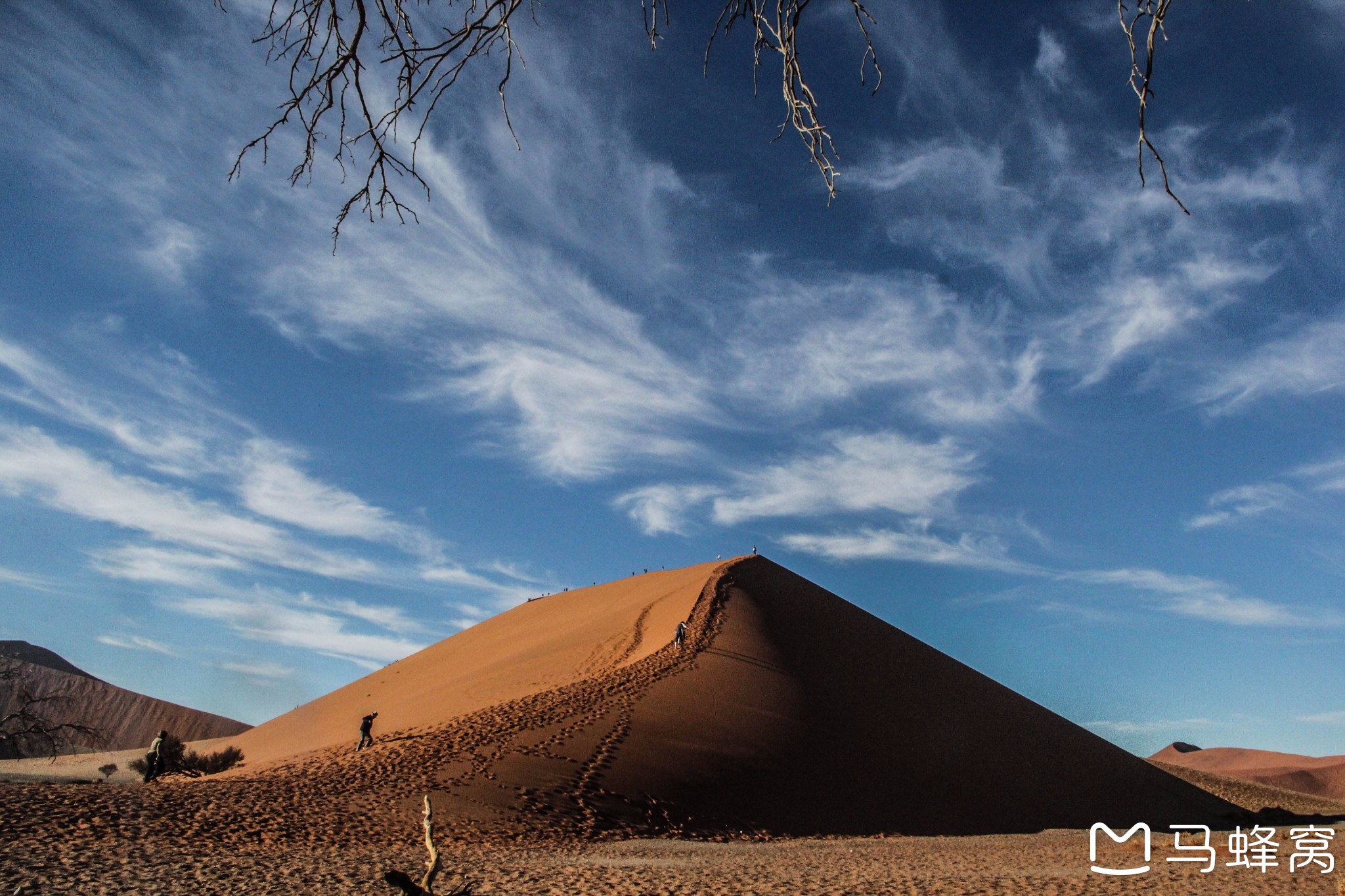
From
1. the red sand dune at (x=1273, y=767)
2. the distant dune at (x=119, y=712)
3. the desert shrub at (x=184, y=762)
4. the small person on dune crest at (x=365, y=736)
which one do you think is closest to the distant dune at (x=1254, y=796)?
the red sand dune at (x=1273, y=767)

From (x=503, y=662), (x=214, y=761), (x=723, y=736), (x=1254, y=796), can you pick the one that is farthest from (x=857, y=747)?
(x=1254, y=796)

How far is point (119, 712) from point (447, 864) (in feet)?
216

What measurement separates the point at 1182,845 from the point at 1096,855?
11.0 ft

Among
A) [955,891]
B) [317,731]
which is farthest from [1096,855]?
[317,731]

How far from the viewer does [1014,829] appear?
693 inches

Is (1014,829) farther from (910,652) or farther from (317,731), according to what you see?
(317,731)

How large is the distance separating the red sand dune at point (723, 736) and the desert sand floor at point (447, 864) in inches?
79.0

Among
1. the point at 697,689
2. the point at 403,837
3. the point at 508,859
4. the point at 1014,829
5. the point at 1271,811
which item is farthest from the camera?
the point at 1271,811

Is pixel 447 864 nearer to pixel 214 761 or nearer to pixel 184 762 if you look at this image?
pixel 184 762

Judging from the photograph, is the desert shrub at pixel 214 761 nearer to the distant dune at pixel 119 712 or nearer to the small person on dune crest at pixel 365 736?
the small person on dune crest at pixel 365 736

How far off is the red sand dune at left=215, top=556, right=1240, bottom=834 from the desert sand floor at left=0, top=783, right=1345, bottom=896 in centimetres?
201

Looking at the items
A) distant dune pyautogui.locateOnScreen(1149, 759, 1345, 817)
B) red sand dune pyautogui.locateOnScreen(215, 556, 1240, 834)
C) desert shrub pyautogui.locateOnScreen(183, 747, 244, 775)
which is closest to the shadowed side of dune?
red sand dune pyautogui.locateOnScreen(215, 556, 1240, 834)

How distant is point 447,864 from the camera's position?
907 centimetres

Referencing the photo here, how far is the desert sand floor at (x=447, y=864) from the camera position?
7.68 m
